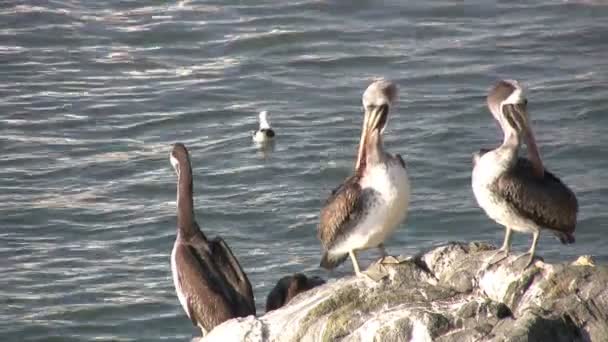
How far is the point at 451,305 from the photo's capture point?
386 inches

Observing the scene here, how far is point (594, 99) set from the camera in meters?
22.0

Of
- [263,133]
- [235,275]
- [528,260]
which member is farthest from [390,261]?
[263,133]

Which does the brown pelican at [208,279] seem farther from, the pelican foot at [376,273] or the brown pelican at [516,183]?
the brown pelican at [516,183]

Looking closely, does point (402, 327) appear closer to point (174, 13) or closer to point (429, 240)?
point (429, 240)

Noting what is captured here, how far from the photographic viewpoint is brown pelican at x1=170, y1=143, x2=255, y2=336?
40.7ft

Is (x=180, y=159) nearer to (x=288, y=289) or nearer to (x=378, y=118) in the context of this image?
(x=288, y=289)

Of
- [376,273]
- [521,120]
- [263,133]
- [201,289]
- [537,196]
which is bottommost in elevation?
[263,133]

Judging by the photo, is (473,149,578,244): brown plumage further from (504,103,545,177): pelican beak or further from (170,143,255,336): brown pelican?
(170,143,255,336): brown pelican

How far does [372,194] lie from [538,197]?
3.66ft

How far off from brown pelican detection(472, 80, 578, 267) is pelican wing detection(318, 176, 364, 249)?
81 cm

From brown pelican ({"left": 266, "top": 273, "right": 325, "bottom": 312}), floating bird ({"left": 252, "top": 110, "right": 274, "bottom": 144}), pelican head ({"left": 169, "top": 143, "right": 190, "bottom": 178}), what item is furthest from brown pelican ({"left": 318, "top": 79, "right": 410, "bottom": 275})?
floating bird ({"left": 252, "top": 110, "right": 274, "bottom": 144})

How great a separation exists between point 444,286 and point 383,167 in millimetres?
1105

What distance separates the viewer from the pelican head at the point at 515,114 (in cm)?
1105

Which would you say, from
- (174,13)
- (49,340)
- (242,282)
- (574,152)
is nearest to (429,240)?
(574,152)
